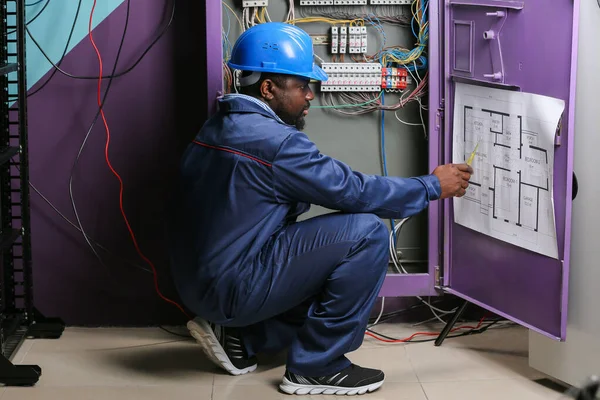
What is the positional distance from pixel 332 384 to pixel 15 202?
4.50 ft

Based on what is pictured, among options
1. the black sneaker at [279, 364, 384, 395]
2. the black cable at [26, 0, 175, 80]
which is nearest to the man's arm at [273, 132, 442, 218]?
the black sneaker at [279, 364, 384, 395]

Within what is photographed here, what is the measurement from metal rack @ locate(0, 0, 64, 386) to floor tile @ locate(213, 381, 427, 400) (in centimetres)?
77

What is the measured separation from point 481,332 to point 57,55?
1.87 meters

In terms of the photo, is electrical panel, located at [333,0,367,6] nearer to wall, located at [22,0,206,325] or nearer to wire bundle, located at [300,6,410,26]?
wire bundle, located at [300,6,410,26]

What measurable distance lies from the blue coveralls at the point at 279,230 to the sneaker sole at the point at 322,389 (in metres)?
0.05

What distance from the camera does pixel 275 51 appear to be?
269cm

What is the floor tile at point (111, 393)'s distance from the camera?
2672mm

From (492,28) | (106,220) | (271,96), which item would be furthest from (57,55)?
(492,28)

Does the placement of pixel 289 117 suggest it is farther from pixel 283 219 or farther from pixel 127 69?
pixel 127 69

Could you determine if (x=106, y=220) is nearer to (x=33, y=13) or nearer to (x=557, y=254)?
(x=33, y=13)

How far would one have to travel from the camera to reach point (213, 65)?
9.86 ft

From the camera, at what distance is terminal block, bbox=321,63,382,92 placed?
124 inches

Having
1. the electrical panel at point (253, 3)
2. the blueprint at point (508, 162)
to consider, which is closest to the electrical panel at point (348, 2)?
the electrical panel at point (253, 3)

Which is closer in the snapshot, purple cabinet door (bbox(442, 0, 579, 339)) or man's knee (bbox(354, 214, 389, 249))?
purple cabinet door (bbox(442, 0, 579, 339))
